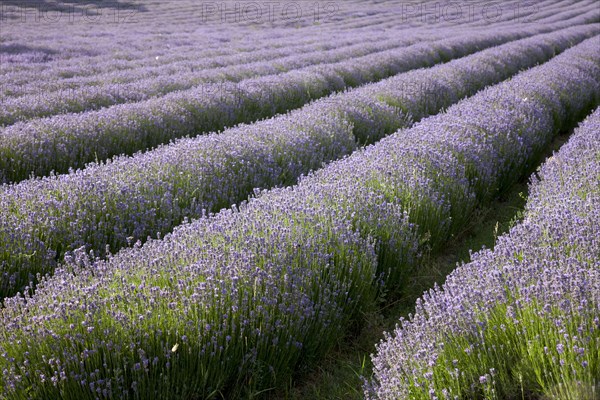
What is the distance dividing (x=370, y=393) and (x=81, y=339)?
1.14 meters

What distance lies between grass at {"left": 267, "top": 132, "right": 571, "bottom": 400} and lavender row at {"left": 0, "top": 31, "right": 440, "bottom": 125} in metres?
4.79

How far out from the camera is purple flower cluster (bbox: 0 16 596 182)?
5105 millimetres

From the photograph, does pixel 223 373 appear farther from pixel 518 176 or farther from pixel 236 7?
pixel 236 7

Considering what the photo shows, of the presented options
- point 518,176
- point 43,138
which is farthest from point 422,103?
point 43,138

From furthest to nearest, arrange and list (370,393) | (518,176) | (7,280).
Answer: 1. (518,176)
2. (7,280)
3. (370,393)

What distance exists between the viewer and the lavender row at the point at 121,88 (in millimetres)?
6648

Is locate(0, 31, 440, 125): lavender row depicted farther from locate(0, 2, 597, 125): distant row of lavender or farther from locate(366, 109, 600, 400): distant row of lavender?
locate(366, 109, 600, 400): distant row of lavender

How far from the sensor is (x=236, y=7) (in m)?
30.4

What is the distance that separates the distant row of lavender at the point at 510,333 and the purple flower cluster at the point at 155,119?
11.7 feet

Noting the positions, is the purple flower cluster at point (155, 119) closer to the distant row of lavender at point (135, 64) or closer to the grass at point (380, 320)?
the distant row of lavender at point (135, 64)

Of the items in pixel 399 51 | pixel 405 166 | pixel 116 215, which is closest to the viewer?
pixel 116 215

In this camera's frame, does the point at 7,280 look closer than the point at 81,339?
No

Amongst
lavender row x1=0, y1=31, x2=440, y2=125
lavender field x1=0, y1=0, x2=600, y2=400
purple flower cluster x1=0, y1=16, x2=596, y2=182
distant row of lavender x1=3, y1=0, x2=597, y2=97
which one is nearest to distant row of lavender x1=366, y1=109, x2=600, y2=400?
lavender field x1=0, y1=0, x2=600, y2=400

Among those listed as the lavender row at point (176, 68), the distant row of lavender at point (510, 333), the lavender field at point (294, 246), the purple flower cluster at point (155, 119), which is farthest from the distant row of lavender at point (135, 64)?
the distant row of lavender at point (510, 333)
